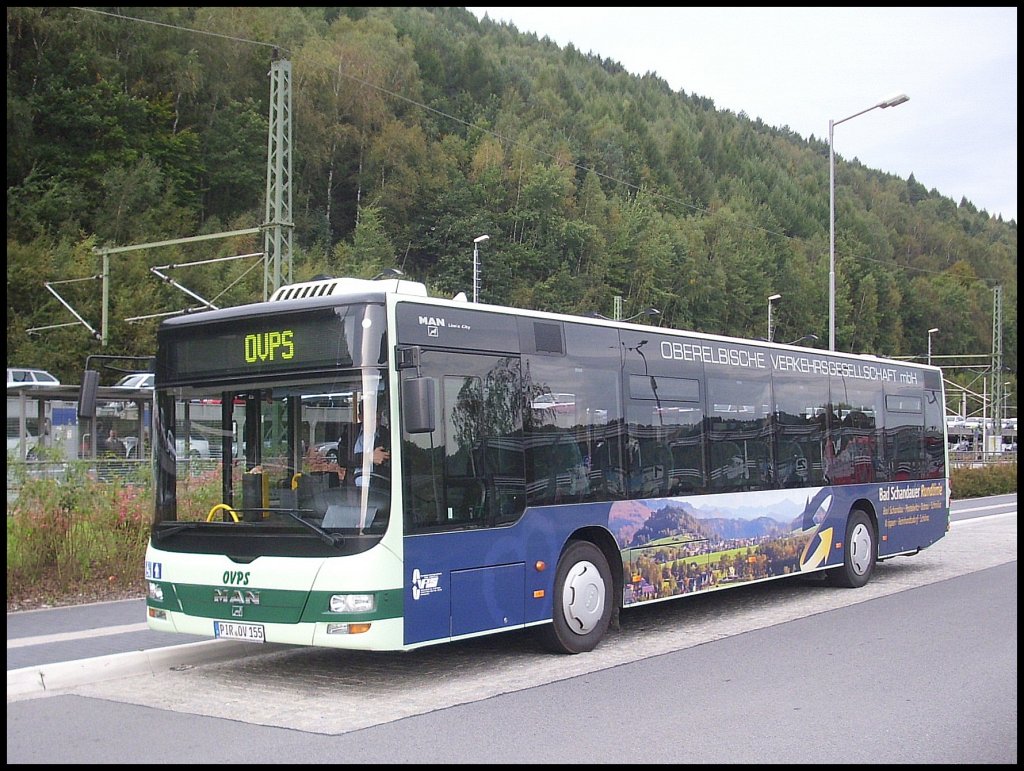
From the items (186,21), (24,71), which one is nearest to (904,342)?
(186,21)

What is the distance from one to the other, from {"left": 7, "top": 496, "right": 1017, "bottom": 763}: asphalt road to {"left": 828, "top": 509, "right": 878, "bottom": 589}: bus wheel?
2292 millimetres

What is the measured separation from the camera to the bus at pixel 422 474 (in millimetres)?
8383

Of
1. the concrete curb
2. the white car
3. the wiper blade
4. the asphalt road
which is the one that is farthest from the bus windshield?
the white car

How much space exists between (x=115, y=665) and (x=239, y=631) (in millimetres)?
1314

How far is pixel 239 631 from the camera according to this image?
28.3 ft

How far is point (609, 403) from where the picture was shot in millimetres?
10812

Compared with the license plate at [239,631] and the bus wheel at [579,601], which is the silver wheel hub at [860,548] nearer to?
the bus wheel at [579,601]

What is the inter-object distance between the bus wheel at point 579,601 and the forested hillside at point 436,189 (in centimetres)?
2355

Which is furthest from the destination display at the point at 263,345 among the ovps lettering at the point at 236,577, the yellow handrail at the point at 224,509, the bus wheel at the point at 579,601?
the bus wheel at the point at 579,601

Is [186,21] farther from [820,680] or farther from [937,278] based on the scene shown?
[937,278]

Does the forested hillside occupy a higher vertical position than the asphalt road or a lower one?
higher

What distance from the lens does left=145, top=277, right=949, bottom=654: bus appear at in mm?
8383

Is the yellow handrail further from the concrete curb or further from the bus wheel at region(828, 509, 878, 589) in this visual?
the bus wheel at region(828, 509, 878, 589)

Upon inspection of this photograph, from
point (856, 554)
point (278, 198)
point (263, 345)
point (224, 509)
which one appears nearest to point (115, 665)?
point (224, 509)
